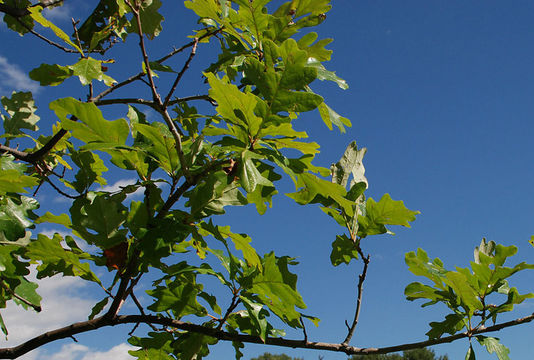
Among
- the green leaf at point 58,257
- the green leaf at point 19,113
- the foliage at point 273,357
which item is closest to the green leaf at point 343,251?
the green leaf at point 58,257

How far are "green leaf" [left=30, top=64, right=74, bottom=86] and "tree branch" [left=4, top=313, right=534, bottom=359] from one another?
127 cm

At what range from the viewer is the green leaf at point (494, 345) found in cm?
192

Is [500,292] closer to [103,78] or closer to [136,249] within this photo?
[136,249]

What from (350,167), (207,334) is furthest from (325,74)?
(207,334)

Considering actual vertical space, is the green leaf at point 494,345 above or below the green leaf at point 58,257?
below

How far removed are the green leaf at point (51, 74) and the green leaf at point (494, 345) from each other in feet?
7.52

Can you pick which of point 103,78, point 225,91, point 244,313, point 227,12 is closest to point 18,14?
point 103,78

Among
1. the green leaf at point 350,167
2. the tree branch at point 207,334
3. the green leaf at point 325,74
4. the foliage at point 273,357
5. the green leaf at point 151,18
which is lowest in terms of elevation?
the tree branch at point 207,334

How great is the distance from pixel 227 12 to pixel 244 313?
1400 mm

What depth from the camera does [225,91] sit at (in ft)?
5.17

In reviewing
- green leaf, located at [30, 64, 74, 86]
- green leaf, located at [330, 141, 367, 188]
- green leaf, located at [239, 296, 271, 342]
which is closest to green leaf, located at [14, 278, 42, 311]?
green leaf, located at [30, 64, 74, 86]

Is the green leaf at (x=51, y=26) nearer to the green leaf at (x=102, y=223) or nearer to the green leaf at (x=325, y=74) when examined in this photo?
the green leaf at (x=102, y=223)

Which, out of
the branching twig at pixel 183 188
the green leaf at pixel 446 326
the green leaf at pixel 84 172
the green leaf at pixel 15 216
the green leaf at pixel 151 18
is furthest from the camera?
the green leaf at pixel 151 18

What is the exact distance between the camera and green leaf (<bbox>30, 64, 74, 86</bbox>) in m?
2.42
